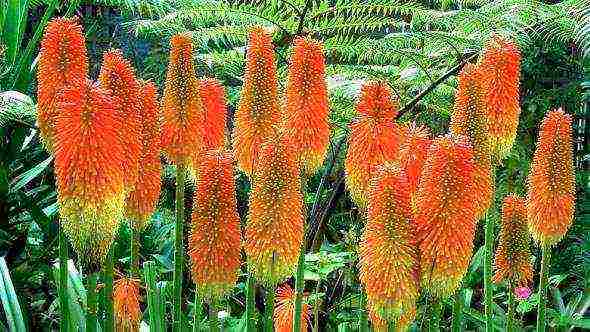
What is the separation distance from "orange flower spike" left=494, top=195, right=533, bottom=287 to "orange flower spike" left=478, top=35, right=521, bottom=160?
8.5 inches

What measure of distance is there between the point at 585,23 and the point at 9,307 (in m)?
2.50

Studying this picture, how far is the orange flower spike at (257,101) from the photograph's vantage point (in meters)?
2.02

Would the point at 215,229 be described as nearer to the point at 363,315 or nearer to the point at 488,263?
the point at 363,315

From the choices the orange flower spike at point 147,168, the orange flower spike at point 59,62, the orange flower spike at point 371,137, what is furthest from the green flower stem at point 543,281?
the orange flower spike at point 59,62

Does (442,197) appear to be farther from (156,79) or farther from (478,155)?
(156,79)

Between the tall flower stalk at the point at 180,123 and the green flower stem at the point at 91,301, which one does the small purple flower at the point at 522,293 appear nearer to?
the tall flower stalk at the point at 180,123

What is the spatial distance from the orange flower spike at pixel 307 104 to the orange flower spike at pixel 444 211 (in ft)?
1.27

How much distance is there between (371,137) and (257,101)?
0.92 ft

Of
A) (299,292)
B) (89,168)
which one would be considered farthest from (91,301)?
(299,292)

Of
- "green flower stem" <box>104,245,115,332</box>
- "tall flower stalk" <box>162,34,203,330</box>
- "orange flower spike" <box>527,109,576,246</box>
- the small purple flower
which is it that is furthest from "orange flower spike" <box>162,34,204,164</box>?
the small purple flower

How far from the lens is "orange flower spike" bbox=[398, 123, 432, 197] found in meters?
1.98

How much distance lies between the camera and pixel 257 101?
2061 millimetres

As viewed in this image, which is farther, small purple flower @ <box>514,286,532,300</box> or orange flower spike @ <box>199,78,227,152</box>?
small purple flower @ <box>514,286,532,300</box>

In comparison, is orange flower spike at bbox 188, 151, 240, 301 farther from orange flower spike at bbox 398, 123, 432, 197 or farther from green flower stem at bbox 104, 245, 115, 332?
orange flower spike at bbox 398, 123, 432, 197
